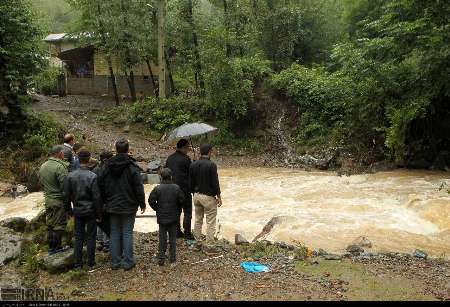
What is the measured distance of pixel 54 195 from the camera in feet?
26.5

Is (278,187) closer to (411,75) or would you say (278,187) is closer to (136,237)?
(411,75)

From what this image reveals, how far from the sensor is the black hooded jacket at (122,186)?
24.2 feet

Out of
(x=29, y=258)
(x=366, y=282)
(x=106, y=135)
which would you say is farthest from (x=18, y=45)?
(x=366, y=282)

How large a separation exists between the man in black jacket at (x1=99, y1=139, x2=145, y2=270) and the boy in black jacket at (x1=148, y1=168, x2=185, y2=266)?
0.33 metres

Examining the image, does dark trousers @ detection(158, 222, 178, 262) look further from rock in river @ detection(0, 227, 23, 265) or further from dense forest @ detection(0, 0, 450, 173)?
dense forest @ detection(0, 0, 450, 173)

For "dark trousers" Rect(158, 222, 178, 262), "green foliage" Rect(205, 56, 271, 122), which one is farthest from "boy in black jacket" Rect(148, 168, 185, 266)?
"green foliage" Rect(205, 56, 271, 122)

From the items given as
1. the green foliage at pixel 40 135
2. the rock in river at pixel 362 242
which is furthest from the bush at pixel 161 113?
the rock in river at pixel 362 242

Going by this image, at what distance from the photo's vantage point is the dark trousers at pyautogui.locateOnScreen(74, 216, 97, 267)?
7574mm

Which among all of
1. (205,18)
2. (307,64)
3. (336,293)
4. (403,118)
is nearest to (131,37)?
(205,18)

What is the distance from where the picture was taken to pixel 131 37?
30078mm

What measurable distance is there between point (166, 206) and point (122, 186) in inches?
33.2

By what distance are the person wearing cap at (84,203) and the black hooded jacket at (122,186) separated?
6.7 inches

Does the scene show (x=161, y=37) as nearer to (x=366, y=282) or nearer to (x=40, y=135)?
(x=40, y=135)

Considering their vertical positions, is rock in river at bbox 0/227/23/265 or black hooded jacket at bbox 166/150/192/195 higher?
black hooded jacket at bbox 166/150/192/195
